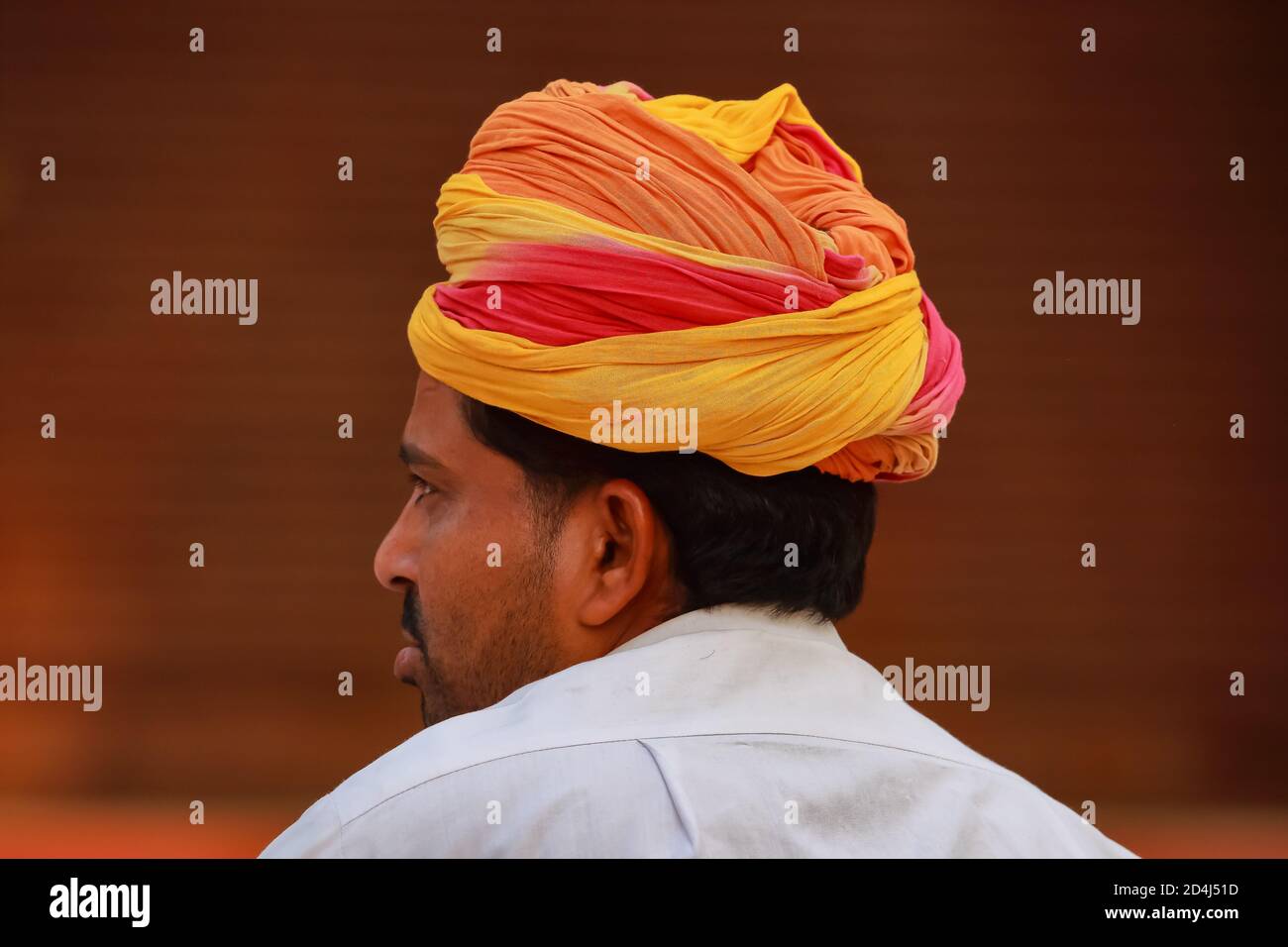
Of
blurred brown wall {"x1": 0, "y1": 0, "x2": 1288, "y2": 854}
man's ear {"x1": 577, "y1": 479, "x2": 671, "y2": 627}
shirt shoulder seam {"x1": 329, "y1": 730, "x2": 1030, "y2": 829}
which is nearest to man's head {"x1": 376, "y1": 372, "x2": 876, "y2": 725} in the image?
man's ear {"x1": 577, "y1": 479, "x2": 671, "y2": 627}

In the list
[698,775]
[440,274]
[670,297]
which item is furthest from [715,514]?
[440,274]

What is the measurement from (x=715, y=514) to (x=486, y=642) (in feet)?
0.88

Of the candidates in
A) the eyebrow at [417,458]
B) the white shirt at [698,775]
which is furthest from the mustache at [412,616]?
the white shirt at [698,775]

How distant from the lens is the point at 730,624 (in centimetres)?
139

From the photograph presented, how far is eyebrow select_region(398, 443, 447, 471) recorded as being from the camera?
1.51 m

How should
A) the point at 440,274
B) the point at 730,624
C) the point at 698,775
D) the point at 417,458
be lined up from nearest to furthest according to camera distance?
the point at 698,775 < the point at 730,624 < the point at 417,458 < the point at 440,274

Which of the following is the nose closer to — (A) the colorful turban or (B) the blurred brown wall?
(A) the colorful turban

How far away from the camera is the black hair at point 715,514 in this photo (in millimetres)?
1412

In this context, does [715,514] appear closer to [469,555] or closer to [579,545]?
[579,545]

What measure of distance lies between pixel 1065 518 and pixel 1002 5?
6.11 ft

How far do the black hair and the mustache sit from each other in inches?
7.6

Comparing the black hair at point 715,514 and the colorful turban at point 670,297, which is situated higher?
the colorful turban at point 670,297

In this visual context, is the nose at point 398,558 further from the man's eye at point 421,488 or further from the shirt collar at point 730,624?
the shirt collar at point 730,624

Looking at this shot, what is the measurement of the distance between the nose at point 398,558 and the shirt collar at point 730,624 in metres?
0.25
